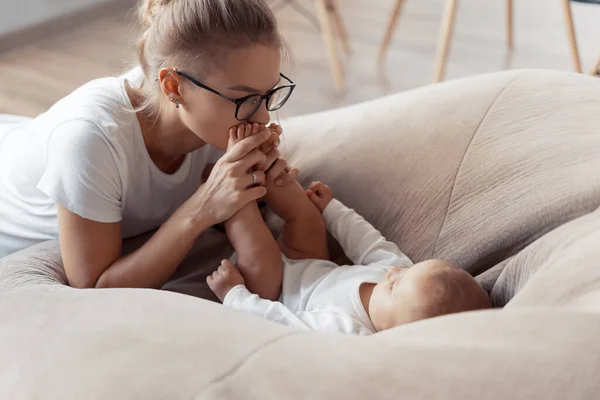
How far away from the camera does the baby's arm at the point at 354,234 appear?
5.06ft

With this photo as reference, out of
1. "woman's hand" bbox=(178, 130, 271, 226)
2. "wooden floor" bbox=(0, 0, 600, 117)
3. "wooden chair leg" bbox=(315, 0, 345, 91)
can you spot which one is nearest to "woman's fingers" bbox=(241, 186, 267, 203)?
"woman's hand" bbox=(178, 130, 271, 226)

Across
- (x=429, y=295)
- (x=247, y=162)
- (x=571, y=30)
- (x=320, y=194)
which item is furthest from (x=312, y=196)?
(x=571, y=30)

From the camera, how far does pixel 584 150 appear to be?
1447mm

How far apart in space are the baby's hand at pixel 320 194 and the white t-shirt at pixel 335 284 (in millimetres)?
18

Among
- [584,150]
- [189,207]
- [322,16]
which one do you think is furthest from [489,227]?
[322,16]

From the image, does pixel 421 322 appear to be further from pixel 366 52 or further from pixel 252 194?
pixel 366 52

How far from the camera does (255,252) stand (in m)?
1.53

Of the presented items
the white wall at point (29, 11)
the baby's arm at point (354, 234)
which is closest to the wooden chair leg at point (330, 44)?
the white wall at point (29, 11)

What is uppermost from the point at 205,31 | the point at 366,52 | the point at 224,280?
the point at 205,31

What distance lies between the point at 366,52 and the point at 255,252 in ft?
8.53

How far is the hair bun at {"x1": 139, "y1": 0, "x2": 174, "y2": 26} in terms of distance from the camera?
4.70ft

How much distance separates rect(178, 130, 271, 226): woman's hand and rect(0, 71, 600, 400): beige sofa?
0.24 metres

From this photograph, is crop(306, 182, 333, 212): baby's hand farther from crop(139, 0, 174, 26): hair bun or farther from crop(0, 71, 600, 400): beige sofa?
crop(139, 0, 174, 26): hair bun

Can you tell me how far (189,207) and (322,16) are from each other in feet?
7.17
